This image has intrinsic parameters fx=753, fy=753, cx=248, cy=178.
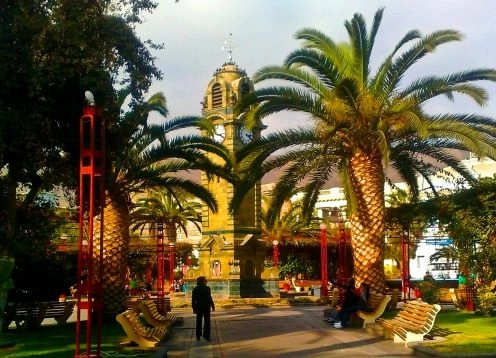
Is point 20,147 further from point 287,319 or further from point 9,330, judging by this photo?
point 287,319

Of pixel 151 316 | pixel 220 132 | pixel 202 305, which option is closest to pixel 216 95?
pixel 220 132

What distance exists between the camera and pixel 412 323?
586 inches

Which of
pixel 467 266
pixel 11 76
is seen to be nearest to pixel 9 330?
pixel 11 76

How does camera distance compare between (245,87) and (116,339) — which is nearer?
(116,339)

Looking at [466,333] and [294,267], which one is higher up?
[294,267]

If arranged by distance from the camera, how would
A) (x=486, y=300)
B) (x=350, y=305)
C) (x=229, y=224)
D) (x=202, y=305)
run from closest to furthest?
(x=202, y=305)
(x=350, y=305)
(x=486, y=300)
(x=229, y=224)

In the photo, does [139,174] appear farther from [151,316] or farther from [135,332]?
[135,332]

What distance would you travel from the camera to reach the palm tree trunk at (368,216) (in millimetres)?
20578

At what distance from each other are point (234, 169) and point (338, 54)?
14.7 ft

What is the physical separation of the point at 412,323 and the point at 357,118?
23.2ft

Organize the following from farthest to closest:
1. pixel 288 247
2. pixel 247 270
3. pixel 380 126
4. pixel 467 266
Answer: pixel 288 247 → pixel 247 270 → pixel 467 266 → pixel 380 126

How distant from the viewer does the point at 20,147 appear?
14.4m

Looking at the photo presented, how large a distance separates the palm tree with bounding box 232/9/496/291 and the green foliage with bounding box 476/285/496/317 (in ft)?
8.65

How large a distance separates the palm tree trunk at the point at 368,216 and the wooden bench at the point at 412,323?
4.53 metres
